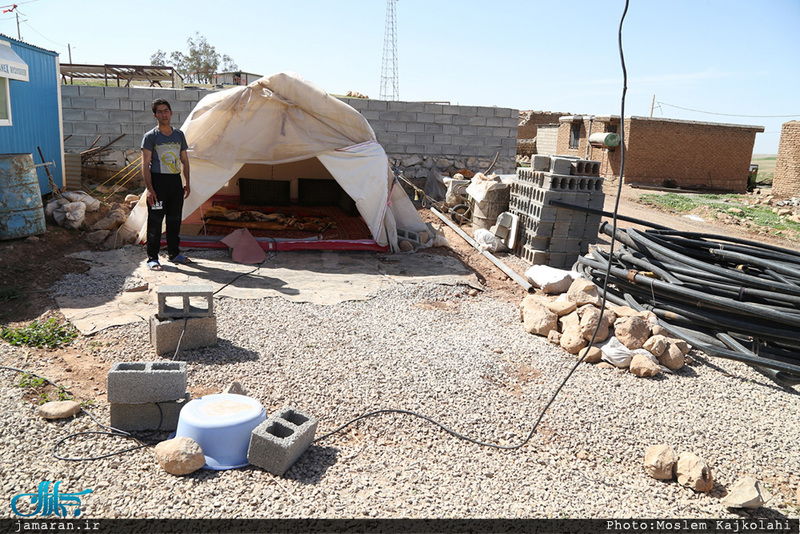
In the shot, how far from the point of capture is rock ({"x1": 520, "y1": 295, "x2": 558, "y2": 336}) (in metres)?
4.89

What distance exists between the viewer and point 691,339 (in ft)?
15.7

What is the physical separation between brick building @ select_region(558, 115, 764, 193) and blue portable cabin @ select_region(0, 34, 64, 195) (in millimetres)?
17729

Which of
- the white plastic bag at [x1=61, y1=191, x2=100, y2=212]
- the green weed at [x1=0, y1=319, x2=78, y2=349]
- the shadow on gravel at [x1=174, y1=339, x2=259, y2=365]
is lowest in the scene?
the shadow on gravel at [x1=174, y1=339, x2=259, y2=365]

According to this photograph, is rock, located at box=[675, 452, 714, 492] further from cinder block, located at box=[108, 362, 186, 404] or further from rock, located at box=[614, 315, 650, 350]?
cinder block, located at box=[108, 362, 186, 404]

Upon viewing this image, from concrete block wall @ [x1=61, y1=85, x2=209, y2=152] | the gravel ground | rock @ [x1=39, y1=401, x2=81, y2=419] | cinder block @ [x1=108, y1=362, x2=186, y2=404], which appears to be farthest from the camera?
concrete block wall @ [x1=61, y1=85, x2=209, y2=152]

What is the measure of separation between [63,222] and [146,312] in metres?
3.49

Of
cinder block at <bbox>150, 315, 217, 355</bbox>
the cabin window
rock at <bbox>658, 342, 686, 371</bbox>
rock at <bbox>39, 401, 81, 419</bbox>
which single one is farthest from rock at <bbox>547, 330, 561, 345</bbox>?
the cabin window

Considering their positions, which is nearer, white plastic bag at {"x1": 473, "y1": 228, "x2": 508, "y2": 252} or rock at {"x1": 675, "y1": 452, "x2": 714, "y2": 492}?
rock at {"x1": 675, "y1": 452, "x2": 714, "y2": 492}

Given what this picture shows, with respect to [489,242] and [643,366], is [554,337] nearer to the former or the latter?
[643,366]

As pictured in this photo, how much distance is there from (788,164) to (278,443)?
67.8 feet

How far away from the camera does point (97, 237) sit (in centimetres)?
684

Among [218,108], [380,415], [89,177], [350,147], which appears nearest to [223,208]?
[218,108]

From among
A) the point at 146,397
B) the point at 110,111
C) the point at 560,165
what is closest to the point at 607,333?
the point at 560,165

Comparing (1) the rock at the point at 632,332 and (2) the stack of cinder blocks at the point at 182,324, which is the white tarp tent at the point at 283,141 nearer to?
(2) the stack of cinder blocks at the point at 182,324
